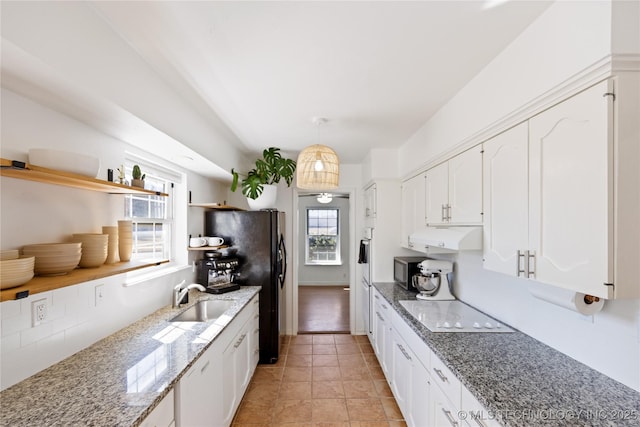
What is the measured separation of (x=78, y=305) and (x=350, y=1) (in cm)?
201

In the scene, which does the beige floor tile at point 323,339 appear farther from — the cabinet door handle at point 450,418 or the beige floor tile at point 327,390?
the cabinet door handle at point 450,418

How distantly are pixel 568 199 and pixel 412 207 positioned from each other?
2.04 m

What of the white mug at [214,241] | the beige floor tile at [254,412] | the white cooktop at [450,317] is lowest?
the beige floor tile at [254,412]

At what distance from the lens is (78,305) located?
1.61 meters

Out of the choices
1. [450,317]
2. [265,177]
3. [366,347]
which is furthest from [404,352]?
[265,177]

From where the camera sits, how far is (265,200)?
3701 mm

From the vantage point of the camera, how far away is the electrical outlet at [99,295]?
175 cm

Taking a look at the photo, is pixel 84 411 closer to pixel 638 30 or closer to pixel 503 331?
pixel 503 331

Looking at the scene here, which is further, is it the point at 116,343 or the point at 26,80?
the point at 116,343

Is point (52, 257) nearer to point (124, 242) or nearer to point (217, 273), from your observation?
point (124, 242)

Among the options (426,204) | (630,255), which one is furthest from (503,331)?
(426,204)

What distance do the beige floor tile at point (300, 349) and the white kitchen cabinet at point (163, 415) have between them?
251 cm

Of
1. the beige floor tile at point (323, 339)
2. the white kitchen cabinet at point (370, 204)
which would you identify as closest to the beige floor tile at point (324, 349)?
the beige floor tile at point (323, 339)

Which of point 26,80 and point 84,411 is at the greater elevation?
point 26,80
